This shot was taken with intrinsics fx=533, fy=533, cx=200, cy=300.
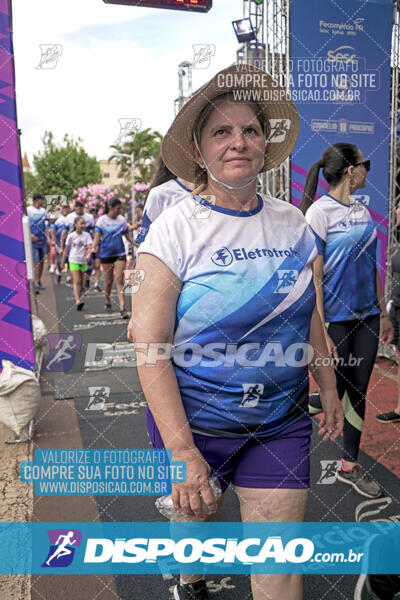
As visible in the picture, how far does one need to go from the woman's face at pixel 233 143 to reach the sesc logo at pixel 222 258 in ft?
0.79

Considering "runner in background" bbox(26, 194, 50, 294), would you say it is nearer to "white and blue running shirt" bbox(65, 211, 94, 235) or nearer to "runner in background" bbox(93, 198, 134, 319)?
"white and blue running shirt" bbox(65, 211, 94, 235)

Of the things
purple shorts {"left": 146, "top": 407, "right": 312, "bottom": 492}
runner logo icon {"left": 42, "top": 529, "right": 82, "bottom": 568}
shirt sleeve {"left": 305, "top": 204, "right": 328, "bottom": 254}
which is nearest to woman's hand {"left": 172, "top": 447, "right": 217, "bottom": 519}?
purple shorts {"left": 146, "top": 407, "right": 312, "bottom": 492}

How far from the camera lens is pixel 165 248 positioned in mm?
1585

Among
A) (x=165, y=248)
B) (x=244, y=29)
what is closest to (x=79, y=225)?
(x=244, y=29)

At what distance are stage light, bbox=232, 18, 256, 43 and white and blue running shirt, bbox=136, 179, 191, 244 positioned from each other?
3030 millimetres

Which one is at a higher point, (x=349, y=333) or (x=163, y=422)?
(x=163, y=422)

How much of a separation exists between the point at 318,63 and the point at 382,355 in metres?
3.23

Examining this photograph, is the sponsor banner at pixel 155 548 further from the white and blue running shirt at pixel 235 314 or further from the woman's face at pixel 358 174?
the woman's face at pixel 358 174

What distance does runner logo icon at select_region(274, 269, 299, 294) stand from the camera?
5.48ft

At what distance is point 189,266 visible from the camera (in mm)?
1615

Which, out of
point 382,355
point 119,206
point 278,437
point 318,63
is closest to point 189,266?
point 278,437

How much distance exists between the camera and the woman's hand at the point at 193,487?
5.11 ft

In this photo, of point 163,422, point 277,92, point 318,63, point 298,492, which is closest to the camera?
point 163,422

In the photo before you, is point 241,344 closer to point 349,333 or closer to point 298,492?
point 298,492
